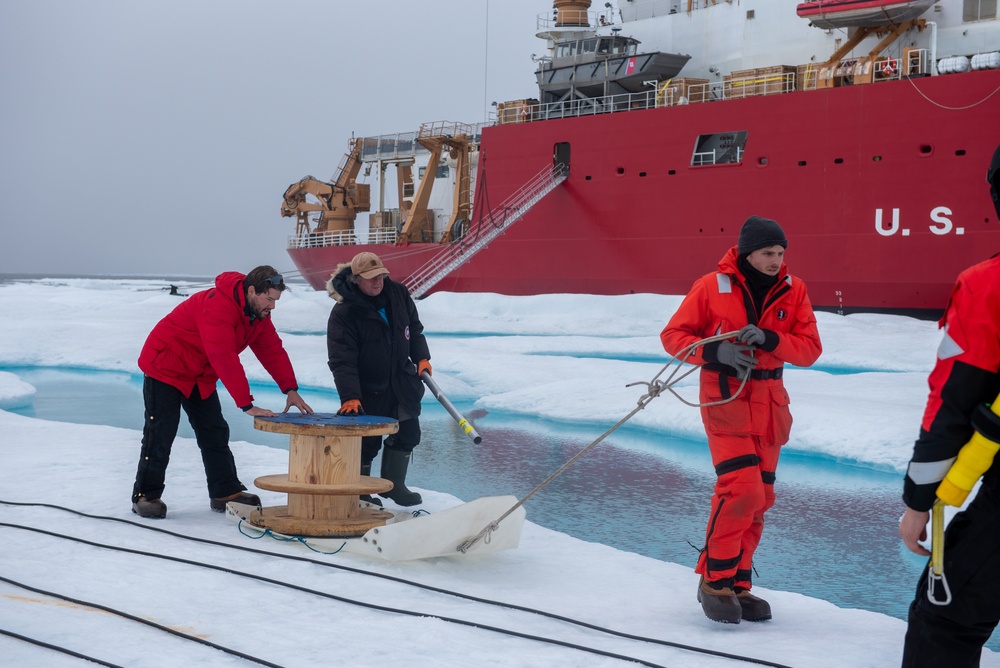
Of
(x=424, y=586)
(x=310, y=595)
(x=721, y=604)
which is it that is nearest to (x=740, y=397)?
(x=721, y=604)

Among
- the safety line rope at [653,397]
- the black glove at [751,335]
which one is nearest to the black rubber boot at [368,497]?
the safety line rope at [653,397]

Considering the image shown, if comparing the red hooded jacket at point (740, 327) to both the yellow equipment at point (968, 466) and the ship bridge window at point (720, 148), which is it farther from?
the ship bridge window at point (720, 148)

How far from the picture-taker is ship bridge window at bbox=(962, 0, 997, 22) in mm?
15281

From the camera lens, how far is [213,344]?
441 cm

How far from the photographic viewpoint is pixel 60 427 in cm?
748

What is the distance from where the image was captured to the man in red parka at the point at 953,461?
197 centimetres

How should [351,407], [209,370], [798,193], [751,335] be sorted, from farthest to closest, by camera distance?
[798,193]
[209,370]
[351,407]
[751,335]

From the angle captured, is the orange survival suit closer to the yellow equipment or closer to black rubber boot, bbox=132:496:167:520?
the yellow equipment

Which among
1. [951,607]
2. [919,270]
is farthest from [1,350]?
[951,607]

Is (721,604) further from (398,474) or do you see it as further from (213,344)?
(213,344)

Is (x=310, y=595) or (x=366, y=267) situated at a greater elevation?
(x=366, y=267)

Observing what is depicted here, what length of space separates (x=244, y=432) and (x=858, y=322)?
9.77 m

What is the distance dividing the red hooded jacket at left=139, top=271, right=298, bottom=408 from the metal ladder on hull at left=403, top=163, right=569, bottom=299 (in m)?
14.2

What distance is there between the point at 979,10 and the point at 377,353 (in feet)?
45.7
